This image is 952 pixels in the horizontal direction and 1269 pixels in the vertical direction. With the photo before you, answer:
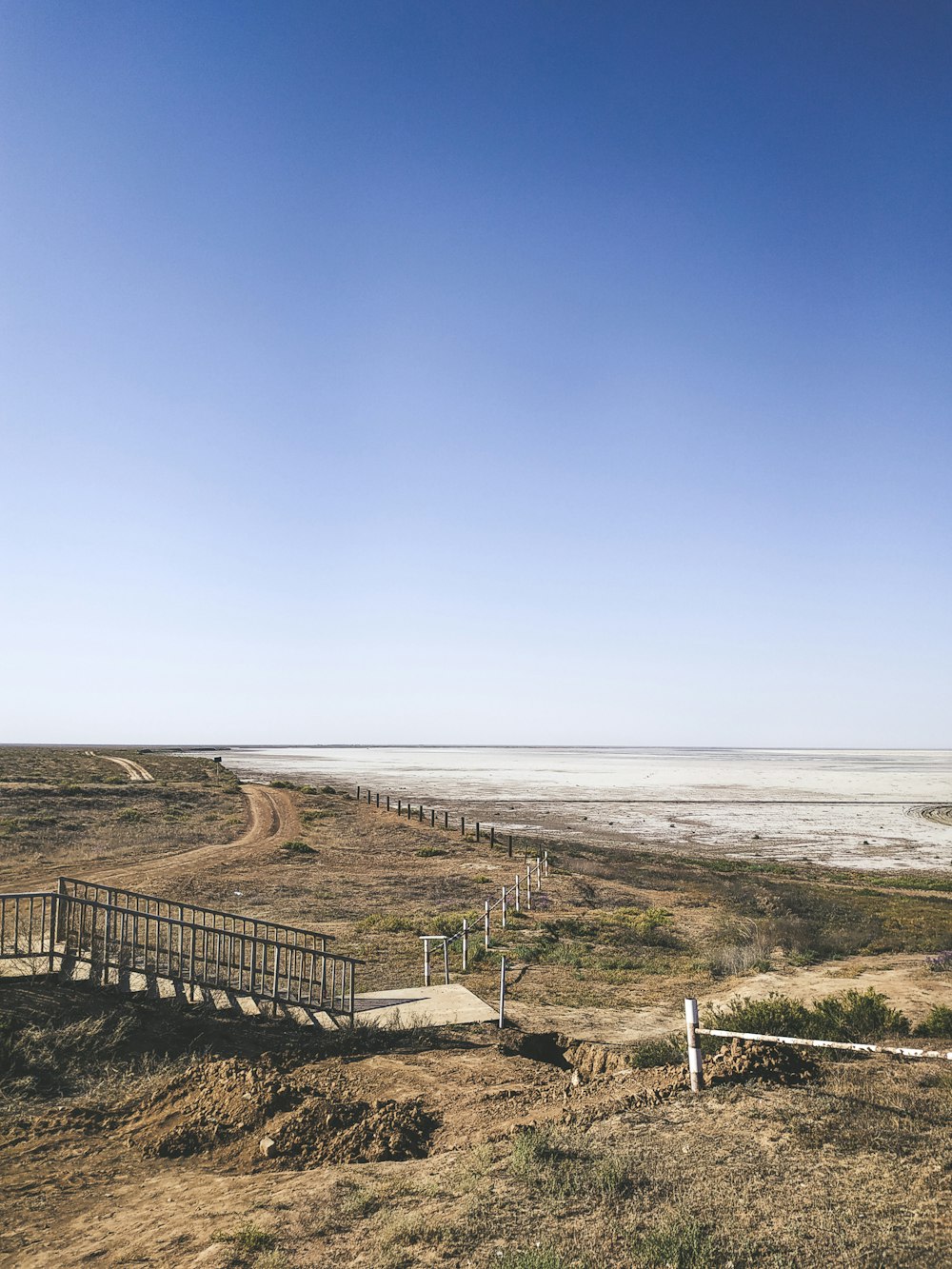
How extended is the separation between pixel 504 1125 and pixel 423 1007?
562 centimetres

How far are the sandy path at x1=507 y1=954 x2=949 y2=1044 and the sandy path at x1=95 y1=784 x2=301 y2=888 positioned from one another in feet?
54.7

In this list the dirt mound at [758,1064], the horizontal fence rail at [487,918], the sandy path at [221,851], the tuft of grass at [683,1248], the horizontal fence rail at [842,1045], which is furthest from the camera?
the sandy path at [221,851]

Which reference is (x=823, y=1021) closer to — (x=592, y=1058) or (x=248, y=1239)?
(x=592, y=1058)

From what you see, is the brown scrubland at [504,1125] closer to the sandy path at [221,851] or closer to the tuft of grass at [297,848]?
the sandy path at [221,851]

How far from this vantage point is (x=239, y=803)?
5656 centimetres

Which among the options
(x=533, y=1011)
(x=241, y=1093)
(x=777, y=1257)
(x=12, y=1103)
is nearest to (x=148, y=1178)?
(x=241, y=1093)

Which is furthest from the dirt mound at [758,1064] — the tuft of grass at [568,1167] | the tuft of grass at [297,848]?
the tuft of grass at [297,848]

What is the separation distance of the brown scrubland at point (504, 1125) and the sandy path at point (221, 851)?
1137cm

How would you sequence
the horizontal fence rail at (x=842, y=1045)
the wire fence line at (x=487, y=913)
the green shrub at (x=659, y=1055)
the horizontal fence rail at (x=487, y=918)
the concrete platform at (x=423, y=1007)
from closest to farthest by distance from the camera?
the horizontal fence rail at (x=842, y=1045) → the green shrub at (x=659, y=1055) → the concrete platform at (x=423, y=1007) → the horizontal fence rail at (x=487, y=918) → the wire fence line at (x=487, y=913)

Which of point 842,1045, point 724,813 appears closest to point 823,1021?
point 842,1045

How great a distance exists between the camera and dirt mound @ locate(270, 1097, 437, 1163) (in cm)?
846

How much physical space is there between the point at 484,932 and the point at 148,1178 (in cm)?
1388

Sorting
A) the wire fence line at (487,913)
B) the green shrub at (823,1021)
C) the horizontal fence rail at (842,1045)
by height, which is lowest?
the wire fence line at (487,913)

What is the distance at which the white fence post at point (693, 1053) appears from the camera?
8.98 meters
